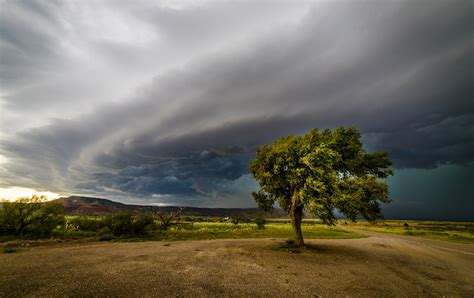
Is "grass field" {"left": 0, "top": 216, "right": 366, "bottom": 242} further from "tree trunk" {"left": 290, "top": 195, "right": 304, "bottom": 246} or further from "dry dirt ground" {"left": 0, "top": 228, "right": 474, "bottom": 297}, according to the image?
"tree trunk" {"left": 290, "top": 195, "right": 304, "bottom": 246}

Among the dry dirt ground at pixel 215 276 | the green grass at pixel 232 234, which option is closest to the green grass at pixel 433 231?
the dry dirt ground at pixel 215 276

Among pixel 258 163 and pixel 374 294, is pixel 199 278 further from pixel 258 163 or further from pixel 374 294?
pixel 258 163

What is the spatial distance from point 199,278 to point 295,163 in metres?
13.8

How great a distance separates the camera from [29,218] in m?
24.1

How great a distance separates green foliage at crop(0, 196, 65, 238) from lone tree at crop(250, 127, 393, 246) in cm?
2549

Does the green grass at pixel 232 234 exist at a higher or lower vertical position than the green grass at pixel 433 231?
higher

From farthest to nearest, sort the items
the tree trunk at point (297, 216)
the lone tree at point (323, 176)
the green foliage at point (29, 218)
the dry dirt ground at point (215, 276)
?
the green foliage at point (29, 218), the tree trunk at point (297, 216), the lone tree at point (323, 176), the dry dirt ground at point (215, 276)

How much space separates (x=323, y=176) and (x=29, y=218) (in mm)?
31801

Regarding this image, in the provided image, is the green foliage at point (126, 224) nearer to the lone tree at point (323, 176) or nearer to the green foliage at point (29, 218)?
the green foliage at point (29, 218)

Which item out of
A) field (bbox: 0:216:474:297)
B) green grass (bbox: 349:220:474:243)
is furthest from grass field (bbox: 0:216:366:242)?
green grass (bbox: 349:220:474:243)

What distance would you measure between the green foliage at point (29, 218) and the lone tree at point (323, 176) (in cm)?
2549

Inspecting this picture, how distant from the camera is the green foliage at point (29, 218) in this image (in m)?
23.2

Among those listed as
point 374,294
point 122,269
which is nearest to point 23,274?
point 122,269

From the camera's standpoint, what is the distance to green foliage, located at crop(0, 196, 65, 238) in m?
23.2
